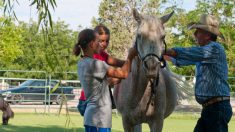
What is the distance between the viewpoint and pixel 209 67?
13.9 ft

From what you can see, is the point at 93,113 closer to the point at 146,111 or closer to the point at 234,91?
the point at 146,111

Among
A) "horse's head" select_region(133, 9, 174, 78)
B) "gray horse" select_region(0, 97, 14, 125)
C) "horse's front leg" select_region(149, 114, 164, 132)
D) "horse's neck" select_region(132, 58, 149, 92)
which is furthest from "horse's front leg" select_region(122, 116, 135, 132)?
"gray horse" select_region(0, 97, 14, 125)

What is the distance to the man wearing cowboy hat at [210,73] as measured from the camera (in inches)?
163

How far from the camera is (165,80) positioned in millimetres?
5688

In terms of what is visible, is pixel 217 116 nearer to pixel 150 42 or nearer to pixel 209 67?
pixel 209 67

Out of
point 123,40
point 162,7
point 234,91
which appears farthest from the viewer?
point 123,40

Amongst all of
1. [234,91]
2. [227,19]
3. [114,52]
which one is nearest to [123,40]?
[114,52]

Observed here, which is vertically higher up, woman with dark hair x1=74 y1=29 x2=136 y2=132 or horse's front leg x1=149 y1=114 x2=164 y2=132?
woman with dark hair x1=74 y1=29 x2=136 y2=132

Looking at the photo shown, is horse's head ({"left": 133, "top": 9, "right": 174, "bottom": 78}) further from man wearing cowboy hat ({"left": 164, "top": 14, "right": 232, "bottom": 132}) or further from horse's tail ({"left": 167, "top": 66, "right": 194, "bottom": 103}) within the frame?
horse's tail ({"left": 167, "top": 66, "right": 194, "bottom": 103})

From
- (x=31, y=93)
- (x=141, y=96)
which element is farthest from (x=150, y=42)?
(x=31, y=93)

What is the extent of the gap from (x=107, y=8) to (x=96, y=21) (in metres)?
2.17

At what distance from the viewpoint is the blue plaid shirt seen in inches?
162

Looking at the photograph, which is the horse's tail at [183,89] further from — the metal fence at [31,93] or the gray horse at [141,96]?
the metal fence at [31,93]

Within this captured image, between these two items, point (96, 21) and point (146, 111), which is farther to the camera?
point (96, 21)
